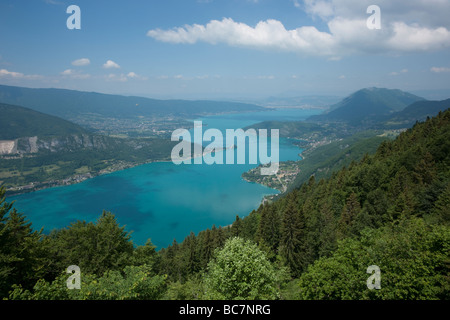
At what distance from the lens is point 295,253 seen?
21312mm

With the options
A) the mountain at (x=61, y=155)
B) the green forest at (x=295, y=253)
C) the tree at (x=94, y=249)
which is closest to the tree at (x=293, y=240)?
the green forest at (x=295, y=253)

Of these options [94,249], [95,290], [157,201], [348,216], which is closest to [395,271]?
[95,290]

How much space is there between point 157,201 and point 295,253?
75.3m

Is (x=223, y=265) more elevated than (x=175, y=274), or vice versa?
(x=223, y=265)

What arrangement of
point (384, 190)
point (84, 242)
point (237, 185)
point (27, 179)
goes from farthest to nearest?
point (27, 179)
point (237, 185)
point (384, 190)
point (84, 242)

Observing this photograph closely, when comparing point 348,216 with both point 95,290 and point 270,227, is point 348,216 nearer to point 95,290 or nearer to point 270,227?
point 270,227

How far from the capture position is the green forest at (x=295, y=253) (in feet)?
27.9

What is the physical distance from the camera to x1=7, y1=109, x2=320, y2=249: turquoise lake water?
230ft

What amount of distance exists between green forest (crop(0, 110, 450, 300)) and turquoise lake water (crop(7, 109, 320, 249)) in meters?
42.1

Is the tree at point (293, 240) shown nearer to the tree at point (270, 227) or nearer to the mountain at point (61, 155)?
the tree at point (270, 227)

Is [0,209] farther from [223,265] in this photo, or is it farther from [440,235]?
[440,235]

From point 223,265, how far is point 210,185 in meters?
94.4

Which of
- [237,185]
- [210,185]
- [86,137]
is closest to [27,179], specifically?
[86,137]
